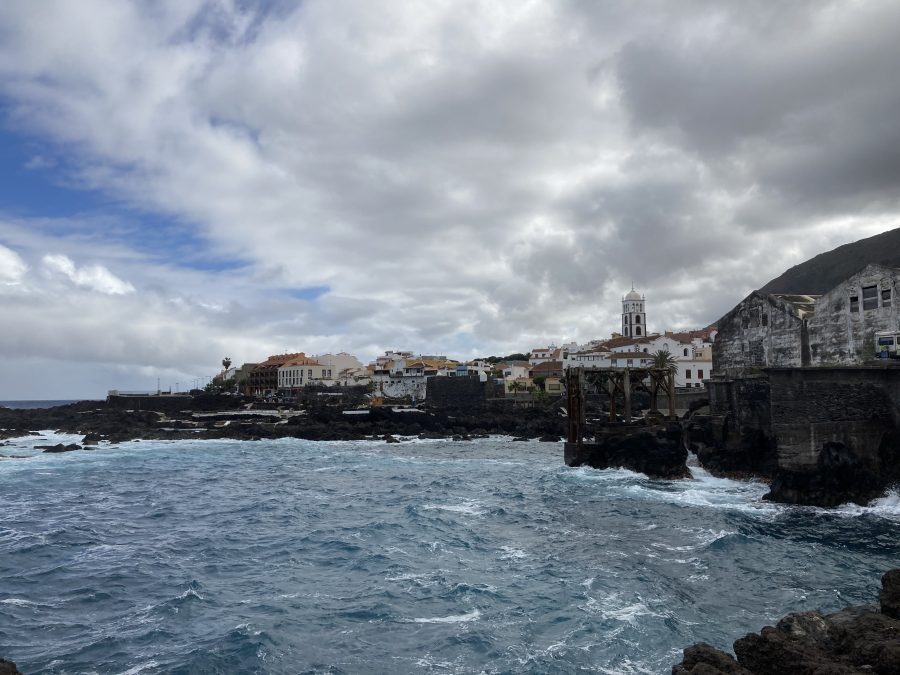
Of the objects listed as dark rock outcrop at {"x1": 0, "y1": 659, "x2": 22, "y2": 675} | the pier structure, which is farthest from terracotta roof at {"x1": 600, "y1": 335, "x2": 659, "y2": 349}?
dark rock outcrop at {"x1": 0, "y1": 659, "x2": 22, "y2": 675}

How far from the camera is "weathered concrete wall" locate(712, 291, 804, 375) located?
38.9 meters

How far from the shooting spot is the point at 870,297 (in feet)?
109

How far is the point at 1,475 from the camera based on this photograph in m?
39.2

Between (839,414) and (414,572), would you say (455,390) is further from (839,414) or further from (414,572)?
(414,572)

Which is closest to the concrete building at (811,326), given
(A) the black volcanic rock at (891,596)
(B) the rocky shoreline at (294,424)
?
(B) the rocky shoreline at (294,424)

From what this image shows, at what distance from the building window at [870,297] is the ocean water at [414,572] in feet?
36.5

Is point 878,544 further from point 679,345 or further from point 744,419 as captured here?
point 679,345

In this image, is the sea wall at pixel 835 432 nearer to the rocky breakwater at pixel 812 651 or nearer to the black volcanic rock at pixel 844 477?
the black volcanic rock at pixel 844 477

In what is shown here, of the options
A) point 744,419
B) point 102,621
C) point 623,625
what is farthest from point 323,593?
point 744,419

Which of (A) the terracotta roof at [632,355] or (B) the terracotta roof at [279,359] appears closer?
(A) the terracotta roof at [632,355]

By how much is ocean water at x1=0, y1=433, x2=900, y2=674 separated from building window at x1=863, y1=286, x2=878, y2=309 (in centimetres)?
1114

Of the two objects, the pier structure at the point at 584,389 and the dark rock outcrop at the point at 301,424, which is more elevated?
the pier structure at the point at 584,389

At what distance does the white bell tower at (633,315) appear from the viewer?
119 meters

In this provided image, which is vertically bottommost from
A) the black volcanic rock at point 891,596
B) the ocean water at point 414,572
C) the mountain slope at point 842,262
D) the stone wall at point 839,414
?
the ocean water at point 414,572
